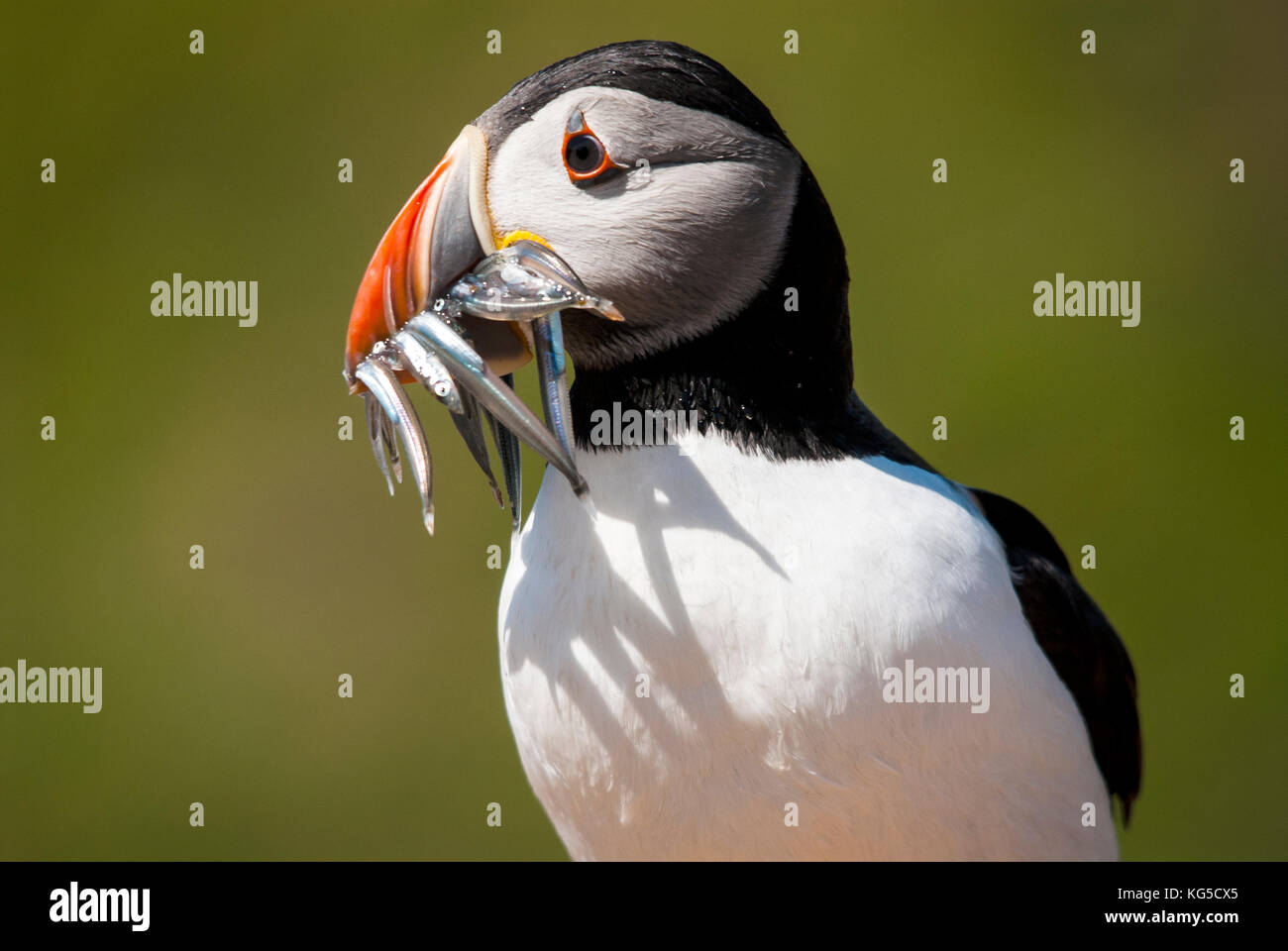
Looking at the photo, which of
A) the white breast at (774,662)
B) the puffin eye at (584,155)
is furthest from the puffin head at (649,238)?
the white breast at (774,662)

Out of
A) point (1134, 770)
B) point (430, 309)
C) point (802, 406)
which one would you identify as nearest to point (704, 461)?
point (802, 406)

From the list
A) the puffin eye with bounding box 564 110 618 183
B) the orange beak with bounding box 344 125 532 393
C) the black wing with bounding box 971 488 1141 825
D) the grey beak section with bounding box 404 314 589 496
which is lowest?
the black wing with bounding box 971 488 1141 825

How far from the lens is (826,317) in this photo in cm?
226

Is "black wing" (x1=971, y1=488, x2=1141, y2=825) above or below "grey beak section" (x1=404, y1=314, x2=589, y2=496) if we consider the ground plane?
below

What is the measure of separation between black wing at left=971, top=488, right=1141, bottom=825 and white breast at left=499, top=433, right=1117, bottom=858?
0.31 ft

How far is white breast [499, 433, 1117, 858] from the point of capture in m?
2.14

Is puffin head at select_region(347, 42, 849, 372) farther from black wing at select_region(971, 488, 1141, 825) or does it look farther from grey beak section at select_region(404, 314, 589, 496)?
black wing at select_region(971, 488, 1141, 825)

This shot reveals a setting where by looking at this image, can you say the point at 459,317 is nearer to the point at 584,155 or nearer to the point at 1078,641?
the point at 584,155

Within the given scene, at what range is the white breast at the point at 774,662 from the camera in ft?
7.04

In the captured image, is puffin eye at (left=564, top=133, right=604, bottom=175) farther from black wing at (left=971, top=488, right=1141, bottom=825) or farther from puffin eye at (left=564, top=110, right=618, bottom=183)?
black wing at (left=971, top=488, right=1141, bottom=825)

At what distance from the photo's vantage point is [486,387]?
6.88ft

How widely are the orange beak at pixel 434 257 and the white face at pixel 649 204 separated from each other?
0.11 ft

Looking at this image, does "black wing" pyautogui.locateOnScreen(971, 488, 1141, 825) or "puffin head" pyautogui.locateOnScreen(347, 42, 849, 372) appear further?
"black wing" pyautogui.locateOnScreen(971, 488, 1141, 825)

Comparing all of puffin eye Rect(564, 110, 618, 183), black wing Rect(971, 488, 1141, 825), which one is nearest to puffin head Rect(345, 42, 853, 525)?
puffin eye Rect(564, 110, 618, 183)
